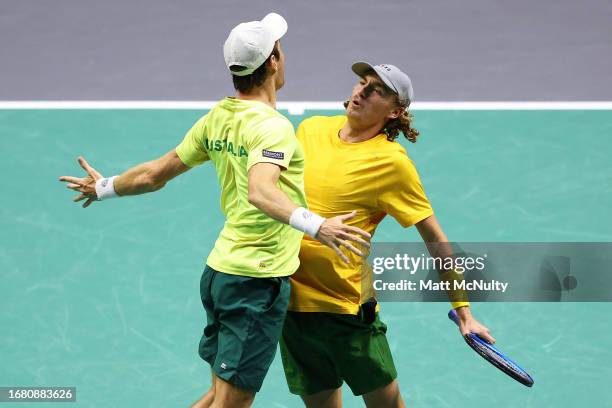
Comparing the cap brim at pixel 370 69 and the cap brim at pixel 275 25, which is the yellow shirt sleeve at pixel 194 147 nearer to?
the cap brim at pixel 275 25

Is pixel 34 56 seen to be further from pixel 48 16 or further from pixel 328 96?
pixel 328 96

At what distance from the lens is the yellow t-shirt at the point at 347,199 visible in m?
6.18

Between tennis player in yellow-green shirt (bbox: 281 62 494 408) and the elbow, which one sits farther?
tennis player in yellow-green shirt (bbox: 281 62 494 408)

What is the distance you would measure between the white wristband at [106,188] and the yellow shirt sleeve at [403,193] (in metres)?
1.42

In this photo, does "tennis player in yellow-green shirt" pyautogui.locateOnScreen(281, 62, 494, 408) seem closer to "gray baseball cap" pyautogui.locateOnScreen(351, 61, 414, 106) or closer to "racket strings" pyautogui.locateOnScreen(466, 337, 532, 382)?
"gray baseball cap" pyautogui.locateOnScreen(351, 61, 414, 106)

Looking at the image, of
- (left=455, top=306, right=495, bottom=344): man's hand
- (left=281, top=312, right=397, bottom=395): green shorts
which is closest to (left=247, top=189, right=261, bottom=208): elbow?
(left=281, top=312, right=397, bottom=395): green shorts

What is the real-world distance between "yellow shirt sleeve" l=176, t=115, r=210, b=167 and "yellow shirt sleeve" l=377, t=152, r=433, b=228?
97 centimetres

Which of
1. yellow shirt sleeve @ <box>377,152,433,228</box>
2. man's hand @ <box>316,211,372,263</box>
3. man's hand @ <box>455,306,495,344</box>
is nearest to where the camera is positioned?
man's hand @ <box>316,211,372,263</box>

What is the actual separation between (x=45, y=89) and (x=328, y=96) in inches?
98.1

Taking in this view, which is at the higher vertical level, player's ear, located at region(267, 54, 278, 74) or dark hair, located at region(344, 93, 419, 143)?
dark hair, located at region(344, 93, 419, 143)

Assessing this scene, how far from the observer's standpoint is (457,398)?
7.39 metres

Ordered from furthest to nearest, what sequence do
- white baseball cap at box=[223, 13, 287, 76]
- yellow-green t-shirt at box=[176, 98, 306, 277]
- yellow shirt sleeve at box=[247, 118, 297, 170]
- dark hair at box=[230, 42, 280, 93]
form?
dark hair at box=[230, 42, 280, 93]
white baseball cap at box=[223, 13, 287, 76]
yellow-green t-shirt at box=[176, 98, 306, 277]
yellow shirt sleeve at box=[247, 118, 297, 170]

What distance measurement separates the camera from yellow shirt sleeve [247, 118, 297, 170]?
5434mm

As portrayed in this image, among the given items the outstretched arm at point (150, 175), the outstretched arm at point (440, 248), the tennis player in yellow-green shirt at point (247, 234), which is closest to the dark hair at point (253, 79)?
the tennis player in yellow-green shirt at point (247, 234)
